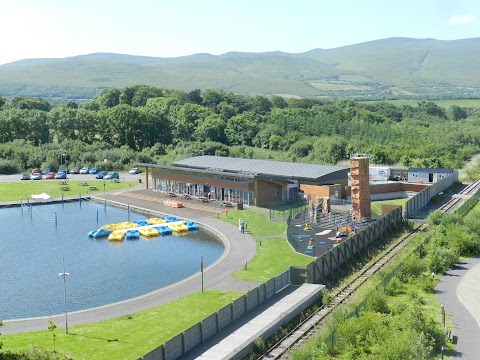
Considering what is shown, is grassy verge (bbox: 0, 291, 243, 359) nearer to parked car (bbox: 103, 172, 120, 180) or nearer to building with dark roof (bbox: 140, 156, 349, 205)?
building with dark roof (bbox: 140, 156, 349, 205)

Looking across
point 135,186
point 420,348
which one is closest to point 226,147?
point 135,186

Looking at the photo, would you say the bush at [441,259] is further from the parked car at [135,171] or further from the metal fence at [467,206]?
the parked car at [135,171]

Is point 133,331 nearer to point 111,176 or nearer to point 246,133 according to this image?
point 111,176

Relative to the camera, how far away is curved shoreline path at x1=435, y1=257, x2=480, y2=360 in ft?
85.8

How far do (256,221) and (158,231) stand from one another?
8.77 m

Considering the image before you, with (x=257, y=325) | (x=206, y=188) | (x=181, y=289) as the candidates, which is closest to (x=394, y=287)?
(x=257, y=325)

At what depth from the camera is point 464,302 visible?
105ft

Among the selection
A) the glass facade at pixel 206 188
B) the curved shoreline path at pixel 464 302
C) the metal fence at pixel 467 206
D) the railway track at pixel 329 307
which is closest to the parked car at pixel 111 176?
the glass facade at pixel 206 188

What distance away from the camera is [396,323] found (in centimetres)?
2741

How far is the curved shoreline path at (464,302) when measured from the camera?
85.8ft

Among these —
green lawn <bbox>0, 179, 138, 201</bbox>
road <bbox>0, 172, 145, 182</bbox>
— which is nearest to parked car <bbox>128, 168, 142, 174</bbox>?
road <bbox>0, 172, 145, 182</bbox>

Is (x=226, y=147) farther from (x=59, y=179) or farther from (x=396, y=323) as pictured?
(x=396, y=323)

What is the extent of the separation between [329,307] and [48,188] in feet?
170

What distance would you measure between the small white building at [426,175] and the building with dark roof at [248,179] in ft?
46.7
